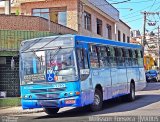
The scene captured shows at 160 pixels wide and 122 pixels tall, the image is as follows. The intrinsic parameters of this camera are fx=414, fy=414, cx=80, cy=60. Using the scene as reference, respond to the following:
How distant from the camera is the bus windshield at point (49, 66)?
50.5 ft

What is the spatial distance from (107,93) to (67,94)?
325cm

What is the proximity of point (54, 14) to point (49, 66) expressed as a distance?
1649 cm

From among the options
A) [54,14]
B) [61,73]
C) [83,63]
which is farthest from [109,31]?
[61,73]

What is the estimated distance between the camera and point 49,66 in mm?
15609

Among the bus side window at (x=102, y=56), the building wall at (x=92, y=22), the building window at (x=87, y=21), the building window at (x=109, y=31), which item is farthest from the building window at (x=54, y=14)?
the bus side window at (x=102, y=56)

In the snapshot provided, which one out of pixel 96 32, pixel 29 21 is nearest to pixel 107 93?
pixel 29 21

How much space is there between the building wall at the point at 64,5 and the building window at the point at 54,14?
0.31 meters

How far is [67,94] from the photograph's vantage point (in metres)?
15.4

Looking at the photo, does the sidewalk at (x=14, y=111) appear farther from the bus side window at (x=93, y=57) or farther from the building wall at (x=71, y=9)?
the building wall at (x=71, y=9)

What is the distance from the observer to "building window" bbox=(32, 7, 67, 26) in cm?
3136

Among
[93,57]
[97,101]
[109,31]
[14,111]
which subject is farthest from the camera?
[109,31]

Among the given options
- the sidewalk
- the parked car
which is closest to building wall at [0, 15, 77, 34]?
the sidewalk

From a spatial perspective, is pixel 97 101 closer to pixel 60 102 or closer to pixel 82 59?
pixel 82 59

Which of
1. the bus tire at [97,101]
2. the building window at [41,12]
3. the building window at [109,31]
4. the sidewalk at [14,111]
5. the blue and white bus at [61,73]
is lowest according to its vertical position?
the sidewalk at [14,111]
